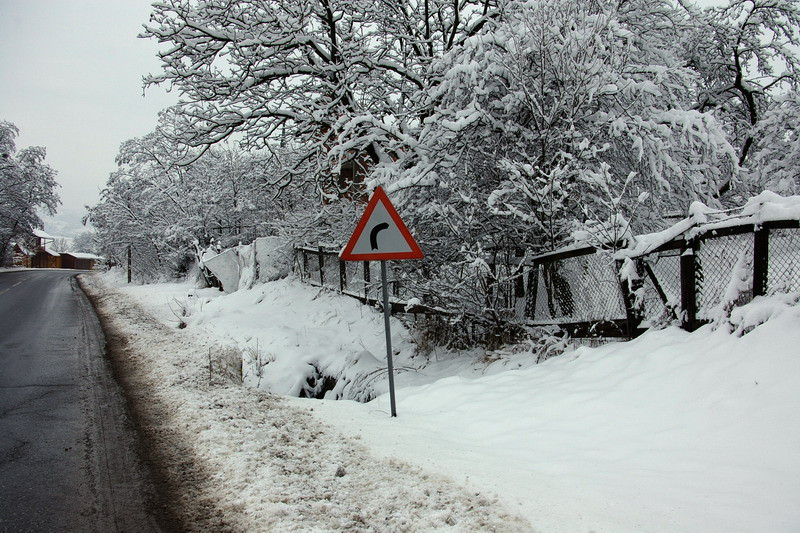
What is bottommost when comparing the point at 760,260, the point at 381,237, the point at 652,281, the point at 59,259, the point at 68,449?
the point at 68,449

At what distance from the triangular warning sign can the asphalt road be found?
110 inches

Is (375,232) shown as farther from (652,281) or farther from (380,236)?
(652,281)

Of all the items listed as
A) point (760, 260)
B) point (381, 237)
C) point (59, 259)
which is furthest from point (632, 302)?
point (59, 259)

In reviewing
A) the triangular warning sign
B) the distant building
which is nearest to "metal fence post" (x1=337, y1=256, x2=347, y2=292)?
the triangular warning sign

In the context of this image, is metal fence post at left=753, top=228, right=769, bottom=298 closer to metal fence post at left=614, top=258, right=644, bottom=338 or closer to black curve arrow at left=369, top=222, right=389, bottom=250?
metal fence post at left=614, top=258, right=644, bottom=338

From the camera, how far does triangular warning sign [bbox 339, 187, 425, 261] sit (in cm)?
530

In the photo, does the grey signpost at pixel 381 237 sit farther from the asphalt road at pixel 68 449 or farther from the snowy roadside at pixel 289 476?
the asphalt road at pixel 68 449

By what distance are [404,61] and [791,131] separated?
945 cm

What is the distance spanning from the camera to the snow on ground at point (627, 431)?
2.99m

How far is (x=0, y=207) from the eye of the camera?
149 feet

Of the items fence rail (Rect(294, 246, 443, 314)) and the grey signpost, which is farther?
fence rail (Rect(294, 246, 443, 314))

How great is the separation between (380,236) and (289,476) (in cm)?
257

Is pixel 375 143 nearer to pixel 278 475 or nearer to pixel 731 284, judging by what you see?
pixel 731 284

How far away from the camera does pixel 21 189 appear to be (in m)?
48.7
